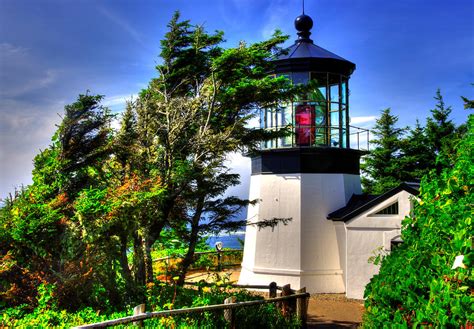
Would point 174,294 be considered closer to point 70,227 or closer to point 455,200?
point 70,227

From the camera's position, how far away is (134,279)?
9656 mm

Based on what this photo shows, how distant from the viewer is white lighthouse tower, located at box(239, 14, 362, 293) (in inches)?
580

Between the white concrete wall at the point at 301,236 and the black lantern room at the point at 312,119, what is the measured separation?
20.6 inches

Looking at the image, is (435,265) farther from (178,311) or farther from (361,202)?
(361,202)

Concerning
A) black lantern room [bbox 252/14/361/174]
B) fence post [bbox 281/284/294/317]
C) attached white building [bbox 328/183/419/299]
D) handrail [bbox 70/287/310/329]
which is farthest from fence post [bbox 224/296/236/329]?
black lantern room [bbox 252/14/361/174]

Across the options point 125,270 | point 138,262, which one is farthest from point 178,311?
Answer: point 138,262

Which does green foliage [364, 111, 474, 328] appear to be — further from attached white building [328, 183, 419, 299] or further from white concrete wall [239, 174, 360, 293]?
white concrete wall [239, 174, 360, 293]

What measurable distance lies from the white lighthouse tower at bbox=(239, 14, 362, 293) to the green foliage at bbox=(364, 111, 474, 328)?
10224 mm

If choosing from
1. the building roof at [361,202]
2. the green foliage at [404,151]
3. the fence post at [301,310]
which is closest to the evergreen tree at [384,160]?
the green foliage at [404,151]

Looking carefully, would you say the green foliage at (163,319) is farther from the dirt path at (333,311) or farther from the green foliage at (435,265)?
the green foliage at (435,265)

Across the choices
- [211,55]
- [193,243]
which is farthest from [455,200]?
[211,55]

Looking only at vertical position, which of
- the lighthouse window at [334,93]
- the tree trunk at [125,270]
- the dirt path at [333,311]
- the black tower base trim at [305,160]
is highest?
the lighthouse window at [334,93]

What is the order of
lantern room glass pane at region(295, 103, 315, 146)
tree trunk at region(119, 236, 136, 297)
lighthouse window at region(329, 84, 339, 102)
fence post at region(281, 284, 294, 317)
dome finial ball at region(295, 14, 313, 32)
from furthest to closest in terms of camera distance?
dome finial ball at region(295, 14, 313, 32) < lighthouse window at region(329, 84, 339, 102) < lantern room glass pane at region(295, 103, 315, 146) < fence post at region(281, 284, 294, 317) < tree trunk at region(119, 236, 136, 297)

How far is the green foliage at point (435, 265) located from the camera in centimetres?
334
